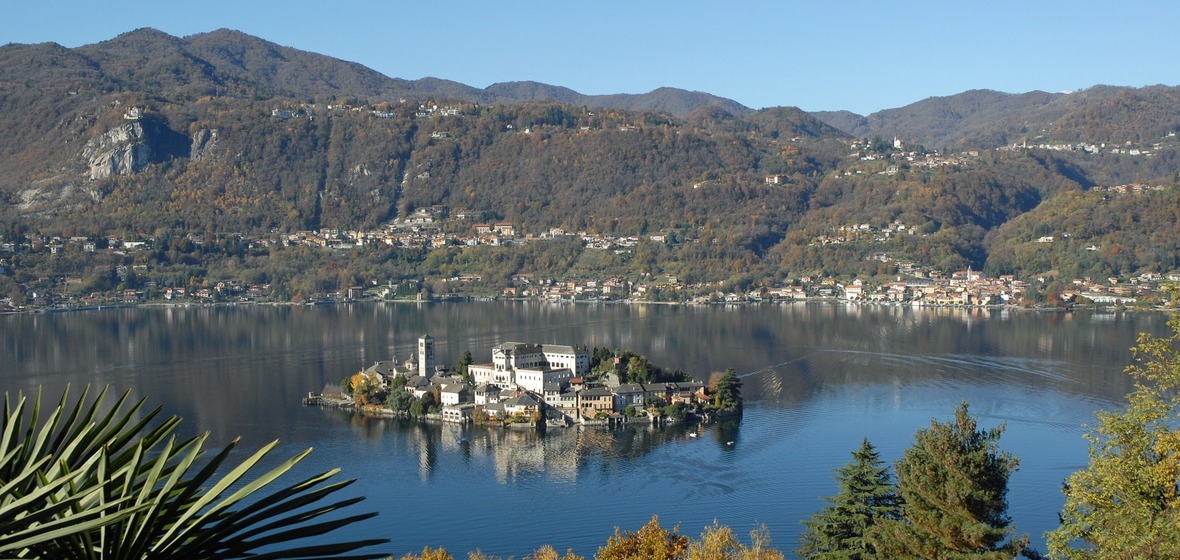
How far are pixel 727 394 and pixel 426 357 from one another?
4095mm

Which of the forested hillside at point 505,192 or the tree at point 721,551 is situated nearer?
the tree at point 721,551

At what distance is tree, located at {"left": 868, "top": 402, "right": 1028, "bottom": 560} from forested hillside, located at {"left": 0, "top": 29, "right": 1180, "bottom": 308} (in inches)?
1172

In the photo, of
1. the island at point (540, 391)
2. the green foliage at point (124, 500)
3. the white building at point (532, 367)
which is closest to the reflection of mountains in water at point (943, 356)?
the island at point (540, 391)

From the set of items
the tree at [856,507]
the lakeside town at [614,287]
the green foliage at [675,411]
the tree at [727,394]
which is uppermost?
the lakeside town at [614,287]

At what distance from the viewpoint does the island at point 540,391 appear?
555 inches

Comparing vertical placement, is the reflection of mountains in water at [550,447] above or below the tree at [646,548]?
below

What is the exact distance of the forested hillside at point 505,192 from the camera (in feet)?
120

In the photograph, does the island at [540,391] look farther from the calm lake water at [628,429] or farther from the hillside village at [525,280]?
the hillside village at [525,280]

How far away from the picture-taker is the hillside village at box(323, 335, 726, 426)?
1410 centimetres

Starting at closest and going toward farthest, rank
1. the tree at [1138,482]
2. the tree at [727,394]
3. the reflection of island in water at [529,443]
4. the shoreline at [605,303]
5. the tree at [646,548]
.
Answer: the tree at [1138,482], the tree at [646,548], the reflection of island in water at [529,443], the tree at [727,394], the shoreline at [605,303]

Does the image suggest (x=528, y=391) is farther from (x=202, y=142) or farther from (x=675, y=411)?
(x=202, y=142)

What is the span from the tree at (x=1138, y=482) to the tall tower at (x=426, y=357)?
12.6 meters

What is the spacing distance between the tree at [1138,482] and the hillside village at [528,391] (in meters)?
10.5

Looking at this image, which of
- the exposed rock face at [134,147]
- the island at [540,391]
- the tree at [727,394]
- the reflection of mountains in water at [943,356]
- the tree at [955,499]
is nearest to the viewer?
the tree at [955,499]
